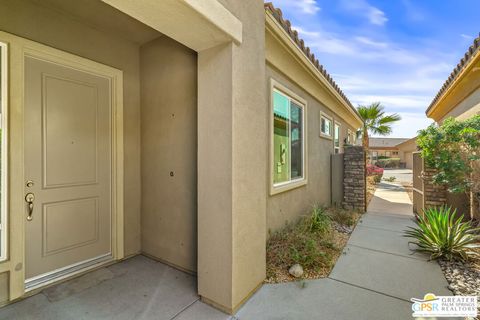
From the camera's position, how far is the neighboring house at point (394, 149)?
3304 cm

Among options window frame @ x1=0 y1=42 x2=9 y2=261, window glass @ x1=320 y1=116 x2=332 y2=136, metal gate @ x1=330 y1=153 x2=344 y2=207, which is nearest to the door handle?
window frame @ x1=0 y1=42 x2=9 y2=261

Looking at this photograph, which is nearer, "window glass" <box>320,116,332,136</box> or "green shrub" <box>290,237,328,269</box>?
"green shrub" <box>290,237,328,269</box>

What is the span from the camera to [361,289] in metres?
2.91

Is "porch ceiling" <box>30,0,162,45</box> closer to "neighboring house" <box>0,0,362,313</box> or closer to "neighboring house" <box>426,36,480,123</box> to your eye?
"neighboring house" <box>0,0,362,313</box>

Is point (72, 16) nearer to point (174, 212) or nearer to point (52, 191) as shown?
point (52, 191)

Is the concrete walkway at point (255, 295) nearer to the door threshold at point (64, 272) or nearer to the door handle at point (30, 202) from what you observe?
the door threshold at point (64, 272)

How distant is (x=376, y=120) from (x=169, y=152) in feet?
45.7

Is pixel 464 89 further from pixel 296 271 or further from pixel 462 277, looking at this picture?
pixel 296 271

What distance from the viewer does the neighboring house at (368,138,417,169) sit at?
108 ft

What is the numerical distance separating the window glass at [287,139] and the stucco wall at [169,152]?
68.0 inches

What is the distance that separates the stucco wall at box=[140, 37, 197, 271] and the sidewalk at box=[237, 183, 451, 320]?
131 cm

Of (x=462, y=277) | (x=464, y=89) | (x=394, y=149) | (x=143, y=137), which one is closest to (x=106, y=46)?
(x=143, y=137)

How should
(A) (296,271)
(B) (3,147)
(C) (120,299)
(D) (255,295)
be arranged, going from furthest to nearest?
(A) (296,271)
(D) (255,295)
(C) (120,299)
(B) (3,147)

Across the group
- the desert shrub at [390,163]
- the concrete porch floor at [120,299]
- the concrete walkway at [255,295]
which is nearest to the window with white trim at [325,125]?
the concrete walkway at [255,295]
